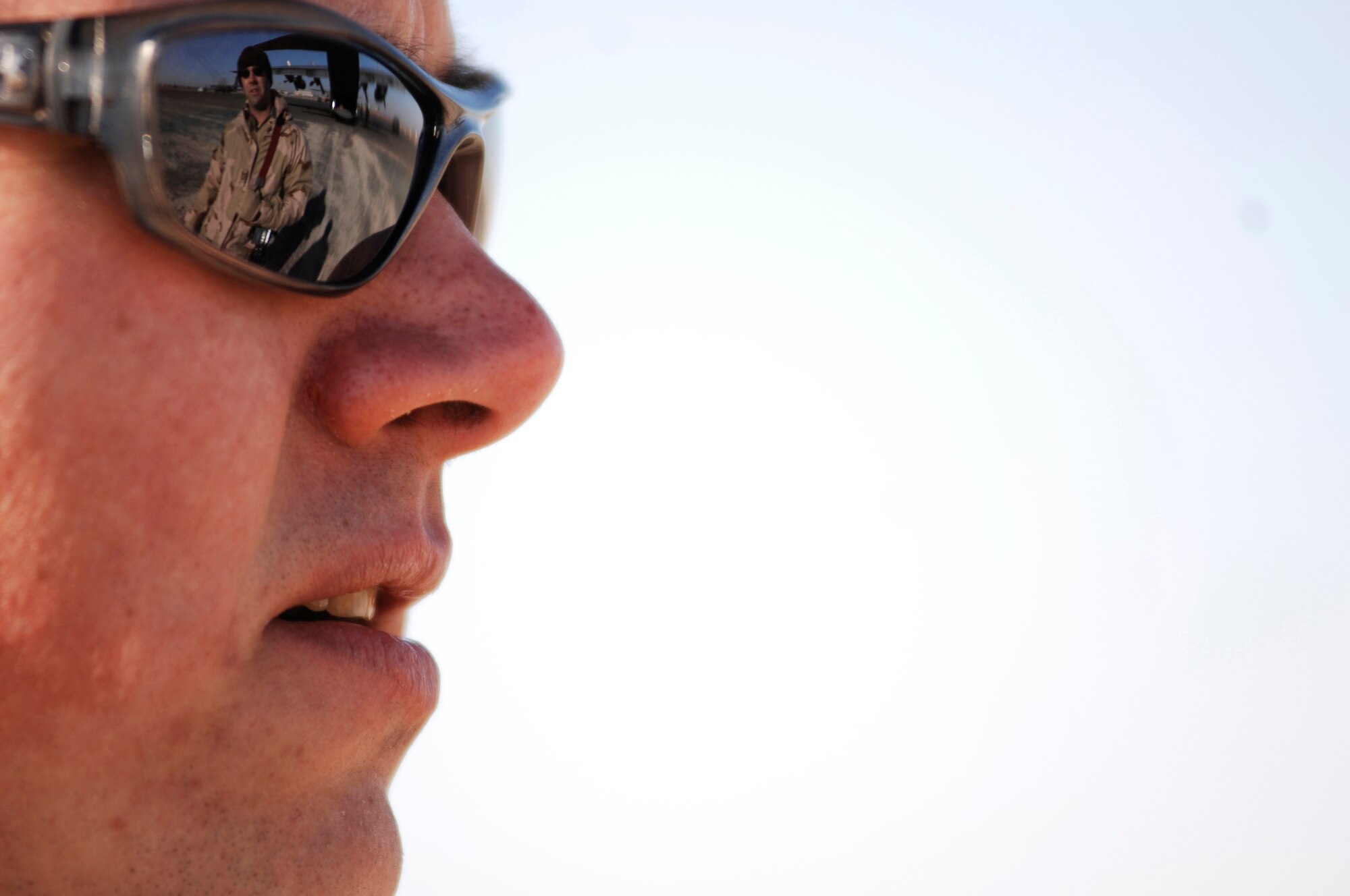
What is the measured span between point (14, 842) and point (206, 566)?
204 millimetres

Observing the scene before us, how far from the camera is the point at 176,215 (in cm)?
73

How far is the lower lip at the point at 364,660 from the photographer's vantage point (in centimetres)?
84

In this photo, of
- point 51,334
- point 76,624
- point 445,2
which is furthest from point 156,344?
point 445,2

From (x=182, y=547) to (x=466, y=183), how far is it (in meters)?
0.70

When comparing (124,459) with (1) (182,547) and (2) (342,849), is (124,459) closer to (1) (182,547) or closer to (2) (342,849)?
(1) (182,547)

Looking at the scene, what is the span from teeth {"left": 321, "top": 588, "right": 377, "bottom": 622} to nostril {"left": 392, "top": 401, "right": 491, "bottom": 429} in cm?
16

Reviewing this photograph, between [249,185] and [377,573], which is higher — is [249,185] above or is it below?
above

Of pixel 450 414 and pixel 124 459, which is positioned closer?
pixel 124 459

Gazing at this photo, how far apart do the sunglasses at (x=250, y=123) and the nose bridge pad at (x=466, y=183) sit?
0.90 feet

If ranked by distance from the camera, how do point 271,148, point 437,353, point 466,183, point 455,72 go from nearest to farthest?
1. point 271,148
2. point 437,353
3. point 455,72
4. point 466,183

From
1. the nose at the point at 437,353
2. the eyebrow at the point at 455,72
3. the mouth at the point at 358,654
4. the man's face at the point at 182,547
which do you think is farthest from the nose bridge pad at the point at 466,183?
the mouth at the point at 358,654

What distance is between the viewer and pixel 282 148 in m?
0.81

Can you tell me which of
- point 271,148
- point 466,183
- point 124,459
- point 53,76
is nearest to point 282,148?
point 271,148

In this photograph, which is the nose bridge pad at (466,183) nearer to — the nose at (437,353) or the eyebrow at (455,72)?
the eyebrow at (455,72)
